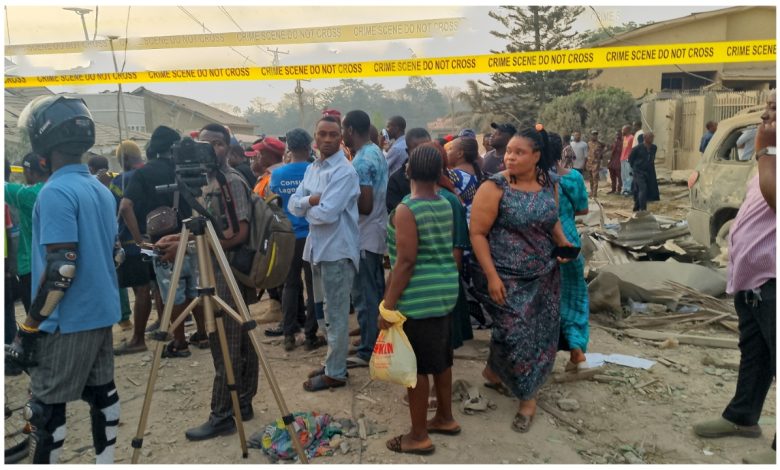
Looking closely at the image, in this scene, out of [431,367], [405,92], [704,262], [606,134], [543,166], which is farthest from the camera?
[405,92]

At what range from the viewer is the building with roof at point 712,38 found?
2350 centimetres

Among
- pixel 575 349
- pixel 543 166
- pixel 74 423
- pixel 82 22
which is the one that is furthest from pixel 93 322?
pixel 82 22

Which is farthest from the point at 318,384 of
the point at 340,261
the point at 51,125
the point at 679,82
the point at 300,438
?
the point at 679,82

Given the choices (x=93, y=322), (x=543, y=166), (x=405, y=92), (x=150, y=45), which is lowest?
(x=93, y=322)

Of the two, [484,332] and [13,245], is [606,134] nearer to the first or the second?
[484,332]

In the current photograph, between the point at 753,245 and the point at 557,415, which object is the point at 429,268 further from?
the point at 753,245

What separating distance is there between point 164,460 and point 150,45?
6.00 meters

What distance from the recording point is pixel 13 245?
13.1 ft

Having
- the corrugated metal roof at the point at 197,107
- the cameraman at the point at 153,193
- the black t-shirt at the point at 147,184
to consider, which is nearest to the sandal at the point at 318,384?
the cameraman at the point at 153,193

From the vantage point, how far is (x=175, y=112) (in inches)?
954

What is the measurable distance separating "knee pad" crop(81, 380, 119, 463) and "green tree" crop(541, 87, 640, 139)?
21.7m

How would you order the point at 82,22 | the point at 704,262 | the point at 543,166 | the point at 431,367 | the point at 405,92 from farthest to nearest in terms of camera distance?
the point at 405,92, the point at 82,22, the point at 704,262, the point at 543,166, the point at 431,367

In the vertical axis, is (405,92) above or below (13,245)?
above

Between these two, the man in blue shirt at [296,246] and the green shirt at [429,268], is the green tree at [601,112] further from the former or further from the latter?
the green shirt at [429,268]
